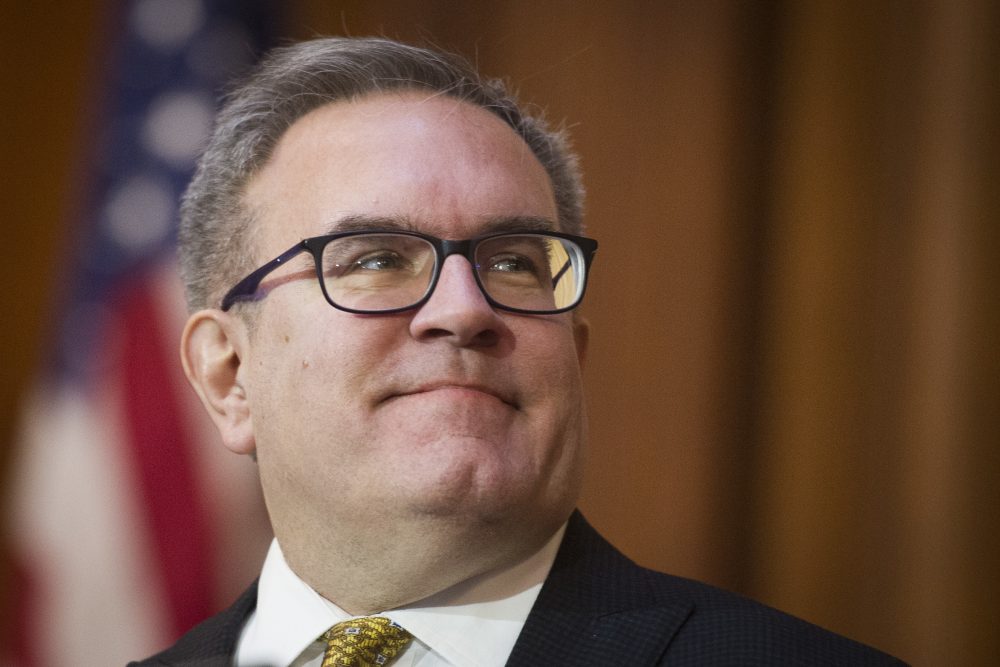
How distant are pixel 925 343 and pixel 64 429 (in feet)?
6.72

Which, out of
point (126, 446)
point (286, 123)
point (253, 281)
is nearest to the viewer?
point (253, 281)

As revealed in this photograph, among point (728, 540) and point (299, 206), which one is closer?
point (299, 206)

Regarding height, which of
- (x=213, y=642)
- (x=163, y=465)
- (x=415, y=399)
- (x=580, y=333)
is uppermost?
(x=580, y=333)

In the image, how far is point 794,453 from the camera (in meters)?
2.26

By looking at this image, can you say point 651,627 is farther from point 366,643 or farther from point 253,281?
point 253,281

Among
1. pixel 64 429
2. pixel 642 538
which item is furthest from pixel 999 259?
pixel 64 429

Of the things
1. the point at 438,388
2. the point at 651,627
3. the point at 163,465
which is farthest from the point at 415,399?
the point at 163,465

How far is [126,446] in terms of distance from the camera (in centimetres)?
247

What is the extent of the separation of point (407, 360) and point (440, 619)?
39cm

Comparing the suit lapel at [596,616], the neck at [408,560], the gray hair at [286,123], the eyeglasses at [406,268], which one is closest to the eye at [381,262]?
the eyeglasses at [406,268]

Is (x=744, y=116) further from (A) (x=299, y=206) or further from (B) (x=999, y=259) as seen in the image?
(A) (x=299, y=206)

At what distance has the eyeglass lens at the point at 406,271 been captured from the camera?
1.47 metres

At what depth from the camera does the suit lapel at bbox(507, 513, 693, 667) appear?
1378 millimetres

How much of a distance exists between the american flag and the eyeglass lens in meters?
1.17
